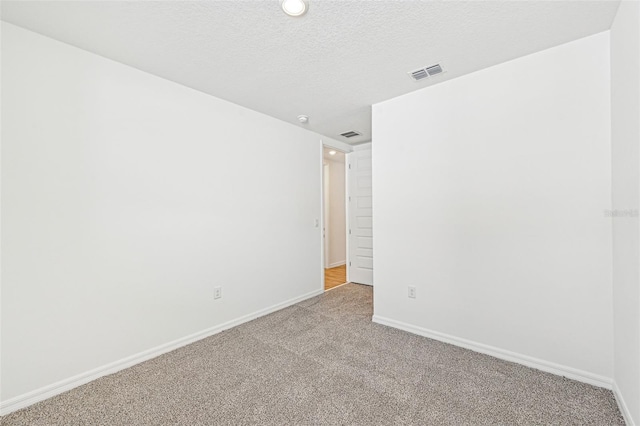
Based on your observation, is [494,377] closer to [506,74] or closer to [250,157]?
[506,74]

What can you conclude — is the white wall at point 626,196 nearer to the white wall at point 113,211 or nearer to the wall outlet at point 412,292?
the wall outlet at point 412,292

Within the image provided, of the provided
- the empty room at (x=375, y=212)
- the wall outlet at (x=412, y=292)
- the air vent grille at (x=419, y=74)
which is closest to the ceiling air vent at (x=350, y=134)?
the empty room at (x=375, y=212)

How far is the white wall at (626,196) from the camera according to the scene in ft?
A: 4.57

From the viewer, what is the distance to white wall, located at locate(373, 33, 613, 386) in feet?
6.12

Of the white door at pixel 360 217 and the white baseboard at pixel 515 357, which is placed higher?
the white door at pixel 360 217

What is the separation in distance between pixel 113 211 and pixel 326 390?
6.77 ft

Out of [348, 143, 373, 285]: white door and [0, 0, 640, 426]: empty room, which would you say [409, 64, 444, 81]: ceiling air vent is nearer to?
[0, 0, 640, 426]: empty room

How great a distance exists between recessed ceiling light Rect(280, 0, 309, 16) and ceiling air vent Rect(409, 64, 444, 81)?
45.1 inches

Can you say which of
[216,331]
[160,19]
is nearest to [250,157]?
[160,19]

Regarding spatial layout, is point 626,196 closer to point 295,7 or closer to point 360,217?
point 295,7

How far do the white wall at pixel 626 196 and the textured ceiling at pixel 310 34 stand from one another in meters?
0.29

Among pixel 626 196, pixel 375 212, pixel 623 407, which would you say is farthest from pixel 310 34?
pixel 623 407

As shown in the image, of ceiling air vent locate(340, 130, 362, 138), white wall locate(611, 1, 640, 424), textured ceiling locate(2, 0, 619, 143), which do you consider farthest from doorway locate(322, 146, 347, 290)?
white wall locate(611, 1, 640, 424)

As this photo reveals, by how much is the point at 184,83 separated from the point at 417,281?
2.89 m
